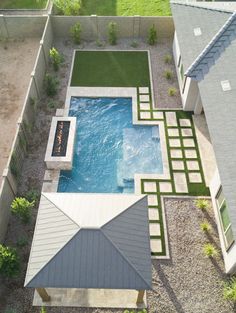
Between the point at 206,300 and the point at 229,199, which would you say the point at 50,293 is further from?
the point at 229,199

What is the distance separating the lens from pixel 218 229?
Answer: 19.2 m

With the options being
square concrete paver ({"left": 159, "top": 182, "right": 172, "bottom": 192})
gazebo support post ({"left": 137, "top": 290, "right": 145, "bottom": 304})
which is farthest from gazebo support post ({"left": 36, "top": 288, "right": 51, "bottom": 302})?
square concrete paver ({"left": 159, "top": 182, "right": 172, "bottom": 192})

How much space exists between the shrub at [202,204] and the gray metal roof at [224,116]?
357cm

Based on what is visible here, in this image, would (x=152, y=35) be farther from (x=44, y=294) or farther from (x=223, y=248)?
(x=44, y=294)

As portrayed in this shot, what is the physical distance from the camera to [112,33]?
29.4 meters

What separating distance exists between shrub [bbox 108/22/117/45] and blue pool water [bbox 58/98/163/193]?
22.3 feet

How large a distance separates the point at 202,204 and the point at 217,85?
7304 mm

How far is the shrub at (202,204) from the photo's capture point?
65.4 feet

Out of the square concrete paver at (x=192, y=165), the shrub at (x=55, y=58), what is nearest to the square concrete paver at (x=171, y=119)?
the square concrete paver at (x=192, y=165)

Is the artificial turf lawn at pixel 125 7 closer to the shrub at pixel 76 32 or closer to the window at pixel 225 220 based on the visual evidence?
the shrub at pixel 76 32

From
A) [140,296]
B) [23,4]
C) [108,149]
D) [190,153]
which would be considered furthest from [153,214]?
[23,4]

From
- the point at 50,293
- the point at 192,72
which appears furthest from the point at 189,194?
the point at 50,293

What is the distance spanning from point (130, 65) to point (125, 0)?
9983mm

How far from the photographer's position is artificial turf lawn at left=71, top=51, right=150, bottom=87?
27094mm
